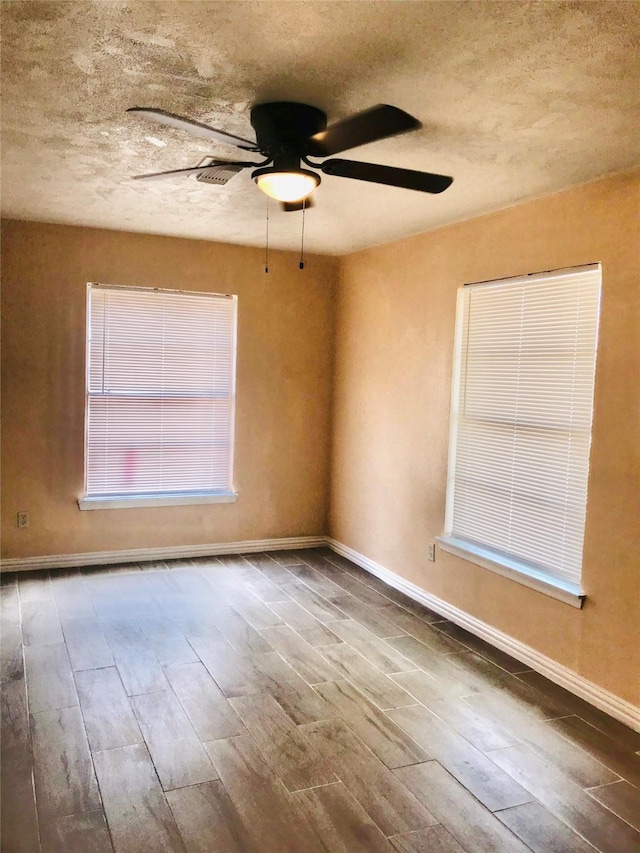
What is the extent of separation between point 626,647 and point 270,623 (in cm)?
198

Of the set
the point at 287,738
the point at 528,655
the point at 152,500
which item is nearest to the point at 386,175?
the point at 287,738

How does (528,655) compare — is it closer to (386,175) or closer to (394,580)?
(394,580)

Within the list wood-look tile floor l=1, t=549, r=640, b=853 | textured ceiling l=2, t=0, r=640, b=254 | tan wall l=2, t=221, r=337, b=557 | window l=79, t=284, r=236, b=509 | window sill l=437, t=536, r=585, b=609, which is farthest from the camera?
window l=79, t=284, r=236, b=509

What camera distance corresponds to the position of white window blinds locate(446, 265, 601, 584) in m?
3.34

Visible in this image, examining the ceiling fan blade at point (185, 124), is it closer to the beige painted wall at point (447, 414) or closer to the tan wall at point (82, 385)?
the beige painted wall at point (447, 414)

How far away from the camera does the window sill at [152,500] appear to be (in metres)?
4.98

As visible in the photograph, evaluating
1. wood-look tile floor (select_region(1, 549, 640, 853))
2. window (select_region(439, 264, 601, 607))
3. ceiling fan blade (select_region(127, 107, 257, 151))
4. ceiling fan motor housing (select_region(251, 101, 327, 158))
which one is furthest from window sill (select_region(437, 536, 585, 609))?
ceiling fan blade (select_region(127, 107, 257, 151))

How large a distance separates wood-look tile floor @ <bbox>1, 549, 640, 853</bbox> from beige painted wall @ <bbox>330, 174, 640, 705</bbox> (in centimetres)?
34

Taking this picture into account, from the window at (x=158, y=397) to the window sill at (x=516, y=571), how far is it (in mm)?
2115

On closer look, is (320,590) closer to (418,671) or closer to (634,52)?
(418,671)

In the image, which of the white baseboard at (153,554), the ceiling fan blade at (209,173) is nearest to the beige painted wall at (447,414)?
the white baseboard at (153,554)

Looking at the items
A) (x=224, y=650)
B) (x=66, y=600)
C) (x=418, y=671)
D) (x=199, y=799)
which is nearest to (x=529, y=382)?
(x=418, y=671)

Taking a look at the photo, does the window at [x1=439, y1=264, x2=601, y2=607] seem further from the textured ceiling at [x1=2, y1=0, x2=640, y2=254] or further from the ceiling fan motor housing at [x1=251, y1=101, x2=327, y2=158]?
the ceiling fan motor housing at [x1=251, y1=101, x2=327, y2=158]

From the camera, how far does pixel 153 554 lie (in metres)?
5.22
